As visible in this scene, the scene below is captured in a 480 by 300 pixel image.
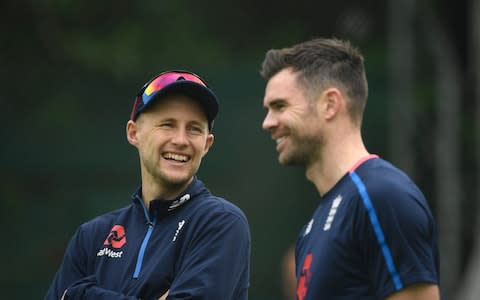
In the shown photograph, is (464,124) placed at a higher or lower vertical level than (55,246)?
higher

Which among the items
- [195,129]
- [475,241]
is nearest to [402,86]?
[475,241]

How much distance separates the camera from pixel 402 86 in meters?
9.03

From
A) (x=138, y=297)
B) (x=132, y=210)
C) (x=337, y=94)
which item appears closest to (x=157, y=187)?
(x=132, y=210)

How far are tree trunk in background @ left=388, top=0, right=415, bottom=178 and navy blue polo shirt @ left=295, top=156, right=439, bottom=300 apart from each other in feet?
17.9

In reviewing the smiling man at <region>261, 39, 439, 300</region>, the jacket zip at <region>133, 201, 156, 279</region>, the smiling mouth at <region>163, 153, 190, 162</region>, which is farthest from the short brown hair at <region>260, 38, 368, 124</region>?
the jacket zip at <region>133, 201, 156, 279</region>

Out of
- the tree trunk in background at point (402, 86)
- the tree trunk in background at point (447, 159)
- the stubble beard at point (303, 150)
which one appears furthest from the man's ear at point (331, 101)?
the tree trunk in background at point (447, 159)

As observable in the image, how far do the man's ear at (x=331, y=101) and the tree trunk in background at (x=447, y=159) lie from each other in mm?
5313

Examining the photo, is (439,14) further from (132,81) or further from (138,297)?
(138,297)

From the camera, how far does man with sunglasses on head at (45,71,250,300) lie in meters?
3.47

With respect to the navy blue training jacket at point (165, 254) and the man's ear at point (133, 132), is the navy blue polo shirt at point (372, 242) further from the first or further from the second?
the man's ear at point (133, 132)

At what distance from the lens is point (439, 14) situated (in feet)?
33.3

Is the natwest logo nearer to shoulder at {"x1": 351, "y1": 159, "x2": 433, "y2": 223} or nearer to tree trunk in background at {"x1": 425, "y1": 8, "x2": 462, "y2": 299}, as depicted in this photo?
shoulder at {"x1": 351, "y1": 159, "x2": 433, "y2": 223}

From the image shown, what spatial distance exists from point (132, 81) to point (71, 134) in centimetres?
79

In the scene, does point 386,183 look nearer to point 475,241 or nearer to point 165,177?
point 165,177
